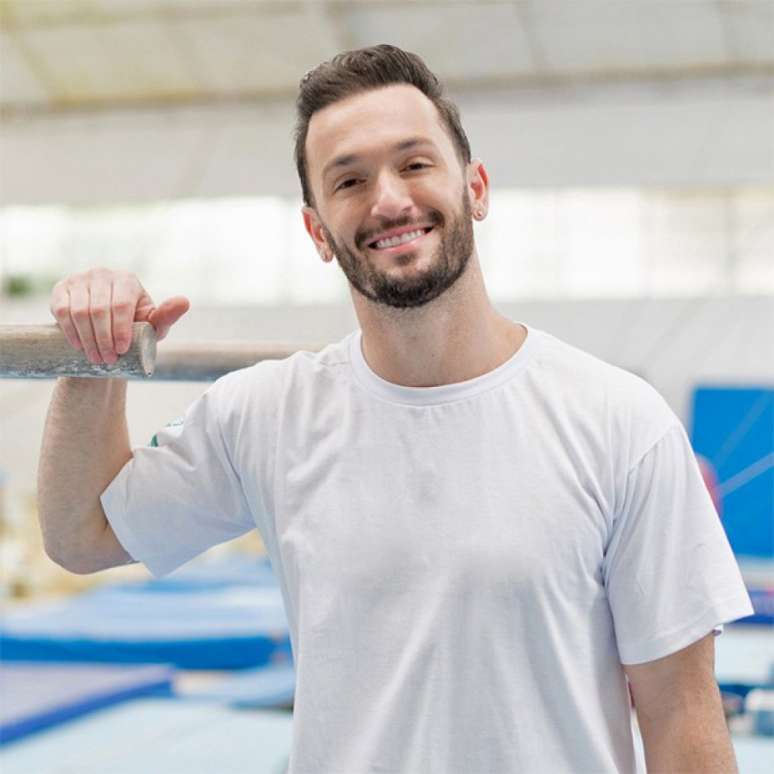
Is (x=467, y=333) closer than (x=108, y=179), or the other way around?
(x=467, y=333)

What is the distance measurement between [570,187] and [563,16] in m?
1.74

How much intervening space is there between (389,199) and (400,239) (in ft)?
0.18

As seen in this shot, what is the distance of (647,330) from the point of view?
38.7ft

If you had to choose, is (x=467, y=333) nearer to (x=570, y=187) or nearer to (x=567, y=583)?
(x=567, y=583)

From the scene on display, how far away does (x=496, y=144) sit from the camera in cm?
1199

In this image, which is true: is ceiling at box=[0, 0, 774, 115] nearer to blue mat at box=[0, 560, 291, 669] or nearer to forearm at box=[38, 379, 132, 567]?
blue mat at box=[0, 560, 291, 669]

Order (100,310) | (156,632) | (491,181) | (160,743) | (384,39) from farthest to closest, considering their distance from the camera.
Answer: (491,181) → (384,39) → (156,632) → (160,743) → (100,310)

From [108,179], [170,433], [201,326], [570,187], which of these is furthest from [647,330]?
[170,433]

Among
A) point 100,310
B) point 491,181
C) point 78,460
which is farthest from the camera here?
point 491,181

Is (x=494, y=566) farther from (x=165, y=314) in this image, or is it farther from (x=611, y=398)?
(x=165, y=314)

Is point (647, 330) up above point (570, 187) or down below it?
below

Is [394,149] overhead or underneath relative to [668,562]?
overhead

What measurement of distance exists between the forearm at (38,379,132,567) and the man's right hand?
157mm

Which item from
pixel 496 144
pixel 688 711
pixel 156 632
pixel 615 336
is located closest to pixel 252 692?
pixel 156 632
